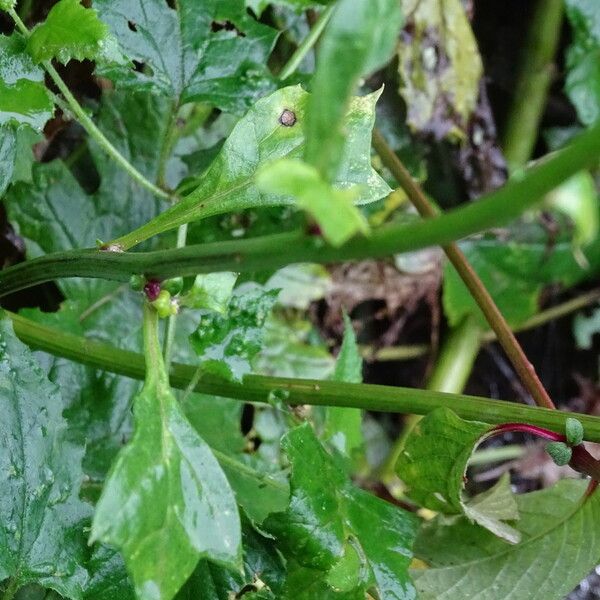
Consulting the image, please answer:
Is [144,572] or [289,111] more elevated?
[289,111]

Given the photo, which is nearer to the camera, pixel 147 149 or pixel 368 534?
pixel 368 534

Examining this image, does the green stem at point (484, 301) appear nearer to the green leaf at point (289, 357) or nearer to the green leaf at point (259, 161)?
the green leaf at point (259, 161)

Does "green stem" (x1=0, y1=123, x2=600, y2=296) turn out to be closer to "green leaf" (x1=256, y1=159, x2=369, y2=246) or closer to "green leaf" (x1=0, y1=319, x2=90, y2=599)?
"green leaf" (x1=256, y1=159, x2=369, y2=246)

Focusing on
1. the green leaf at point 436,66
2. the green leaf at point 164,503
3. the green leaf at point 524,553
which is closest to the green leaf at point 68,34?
the green leaf at point 164,503

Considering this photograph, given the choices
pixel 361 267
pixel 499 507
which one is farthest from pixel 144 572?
pixel 361 267

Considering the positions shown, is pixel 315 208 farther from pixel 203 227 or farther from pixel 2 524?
pixel 203 227

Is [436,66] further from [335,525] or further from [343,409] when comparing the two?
[335,525]
